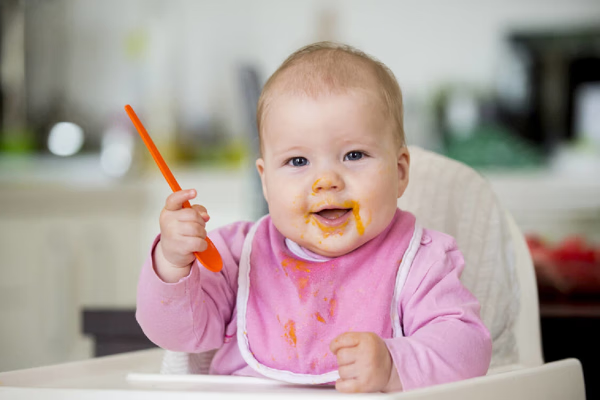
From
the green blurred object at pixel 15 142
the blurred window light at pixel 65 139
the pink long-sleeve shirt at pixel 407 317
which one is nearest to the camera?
the pink long-sleeve shirt at pixel 407 317

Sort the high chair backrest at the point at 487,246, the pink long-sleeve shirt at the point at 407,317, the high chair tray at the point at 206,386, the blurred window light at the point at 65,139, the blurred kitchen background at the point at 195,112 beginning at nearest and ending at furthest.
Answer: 1. the high chair tray at the point at 206,386
2. the pink long-sleeve shirt at the point at 407,317
3. the high chair backrest at the point at 487,246
4. the blurred kitchen background at the point at 195,112
5. the blurred window light at the point at 65,139

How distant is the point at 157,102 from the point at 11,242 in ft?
2.80

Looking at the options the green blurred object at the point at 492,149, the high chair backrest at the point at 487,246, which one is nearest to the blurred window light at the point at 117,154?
the green blurred object at the point at 492,149

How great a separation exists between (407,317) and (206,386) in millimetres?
215

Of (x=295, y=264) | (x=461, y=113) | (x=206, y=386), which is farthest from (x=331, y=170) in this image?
(x=461, y=113)

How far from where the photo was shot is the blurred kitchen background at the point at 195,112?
3.14 m

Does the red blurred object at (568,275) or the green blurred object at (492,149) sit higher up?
the green blurred object at (492,149)

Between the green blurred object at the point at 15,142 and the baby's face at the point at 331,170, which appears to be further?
the green blurred object at the point at 15,142

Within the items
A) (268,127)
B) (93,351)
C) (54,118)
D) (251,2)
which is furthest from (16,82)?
(268,127)

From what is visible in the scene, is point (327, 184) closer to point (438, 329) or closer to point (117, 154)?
point (438, 329)

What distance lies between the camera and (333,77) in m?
0.81

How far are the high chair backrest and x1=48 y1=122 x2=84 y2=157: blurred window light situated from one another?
8.87 ft

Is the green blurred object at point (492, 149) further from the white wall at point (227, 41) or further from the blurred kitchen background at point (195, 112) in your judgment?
the white wall at point (227, 41)

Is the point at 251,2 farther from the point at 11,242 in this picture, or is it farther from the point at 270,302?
the point at 270,302
